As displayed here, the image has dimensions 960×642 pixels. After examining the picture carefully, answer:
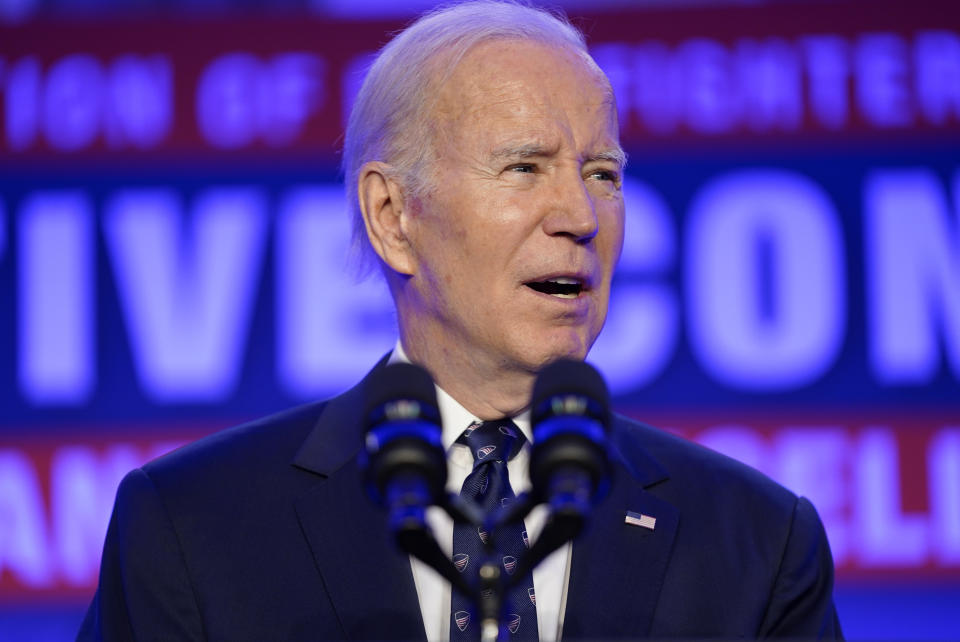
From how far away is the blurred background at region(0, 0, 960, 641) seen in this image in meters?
3.48

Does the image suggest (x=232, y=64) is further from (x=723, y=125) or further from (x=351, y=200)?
(x=351, y=200)

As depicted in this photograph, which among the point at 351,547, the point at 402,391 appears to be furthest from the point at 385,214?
the point at 402,391

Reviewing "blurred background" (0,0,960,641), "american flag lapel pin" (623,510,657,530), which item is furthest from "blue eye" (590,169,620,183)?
"blurred background" (0,0,960,641)

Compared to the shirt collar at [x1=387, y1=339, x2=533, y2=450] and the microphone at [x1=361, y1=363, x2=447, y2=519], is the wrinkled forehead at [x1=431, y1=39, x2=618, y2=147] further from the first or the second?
the microphone at [x1=361, y1=363, x2=447, y2=519]

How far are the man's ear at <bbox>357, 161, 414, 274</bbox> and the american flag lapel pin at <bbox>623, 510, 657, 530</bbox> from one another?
21.1 inches

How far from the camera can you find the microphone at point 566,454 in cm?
112

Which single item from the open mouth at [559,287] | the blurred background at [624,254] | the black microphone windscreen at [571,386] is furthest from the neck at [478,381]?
the blurred background at [624,254]

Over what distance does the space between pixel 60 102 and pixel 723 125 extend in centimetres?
204

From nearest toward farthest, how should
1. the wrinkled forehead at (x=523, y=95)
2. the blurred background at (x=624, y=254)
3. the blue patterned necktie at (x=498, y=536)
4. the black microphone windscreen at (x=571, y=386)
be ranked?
the black microphone windscreen at (x=571, y=386) < the blue patterned necktie at (x=498, y=536) < the wrinkled forehead at (x=523, y=95) < the blurred background at (x=624, y=254)

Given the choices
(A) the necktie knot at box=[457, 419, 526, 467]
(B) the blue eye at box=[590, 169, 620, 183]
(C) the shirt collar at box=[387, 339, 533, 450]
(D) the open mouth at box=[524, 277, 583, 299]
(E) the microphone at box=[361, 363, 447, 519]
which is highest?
(B) the blue eye at box=[590, 169, 620, 183]

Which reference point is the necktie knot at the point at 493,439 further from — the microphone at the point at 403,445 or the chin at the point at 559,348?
the microphone at the point at 403,445

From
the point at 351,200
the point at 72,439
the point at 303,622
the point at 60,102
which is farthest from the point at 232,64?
the point at 303,622

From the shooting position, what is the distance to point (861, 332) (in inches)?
137

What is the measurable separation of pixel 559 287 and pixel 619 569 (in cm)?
44
